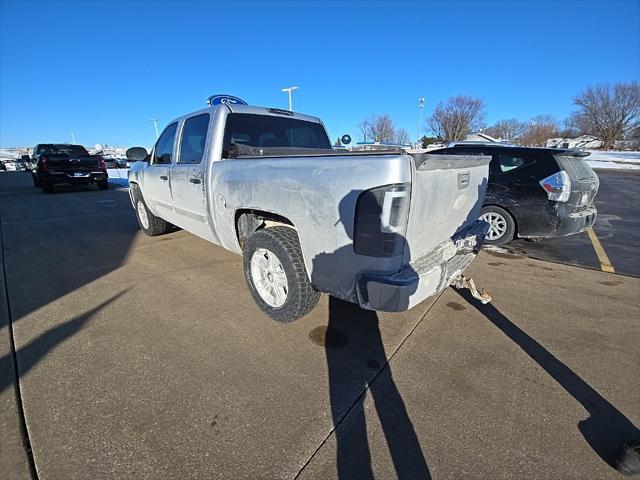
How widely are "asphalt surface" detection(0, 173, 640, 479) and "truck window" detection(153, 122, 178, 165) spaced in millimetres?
1793

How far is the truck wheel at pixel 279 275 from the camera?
2559 millimetres

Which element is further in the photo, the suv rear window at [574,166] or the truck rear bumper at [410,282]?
the suv rear window at [574,166]

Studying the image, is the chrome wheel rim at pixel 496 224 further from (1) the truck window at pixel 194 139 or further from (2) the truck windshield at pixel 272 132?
(1) the truck window at pixel 194 139

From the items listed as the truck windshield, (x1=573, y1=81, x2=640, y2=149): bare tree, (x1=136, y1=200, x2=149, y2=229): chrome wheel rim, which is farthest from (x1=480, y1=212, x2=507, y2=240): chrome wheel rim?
(x1=573, y1=81, x2=640, y2=149): bare tree

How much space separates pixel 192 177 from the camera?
11.7ft

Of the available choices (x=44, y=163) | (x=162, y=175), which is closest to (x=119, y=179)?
(x=44, y=163)

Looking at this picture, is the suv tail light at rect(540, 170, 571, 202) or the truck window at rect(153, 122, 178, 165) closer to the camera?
the truck window at rect(153, 122, 178, 165)

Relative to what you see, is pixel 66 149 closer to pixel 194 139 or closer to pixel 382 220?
pixel 194 139

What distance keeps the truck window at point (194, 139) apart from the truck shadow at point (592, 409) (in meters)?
3.67

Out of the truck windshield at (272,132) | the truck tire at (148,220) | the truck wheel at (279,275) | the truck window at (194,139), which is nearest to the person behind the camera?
the truck wheel at (279,275)

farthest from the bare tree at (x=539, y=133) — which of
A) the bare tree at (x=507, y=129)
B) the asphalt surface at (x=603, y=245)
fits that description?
the asphalt surface at (x=603, y=245)

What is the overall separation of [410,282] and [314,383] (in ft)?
3.25

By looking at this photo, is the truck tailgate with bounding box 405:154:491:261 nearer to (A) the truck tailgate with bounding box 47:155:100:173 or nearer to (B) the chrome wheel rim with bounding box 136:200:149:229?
(B) the chrome wheel rim with bounding box 136:200:149:229

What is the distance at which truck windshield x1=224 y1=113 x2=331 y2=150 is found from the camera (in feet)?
11.1
